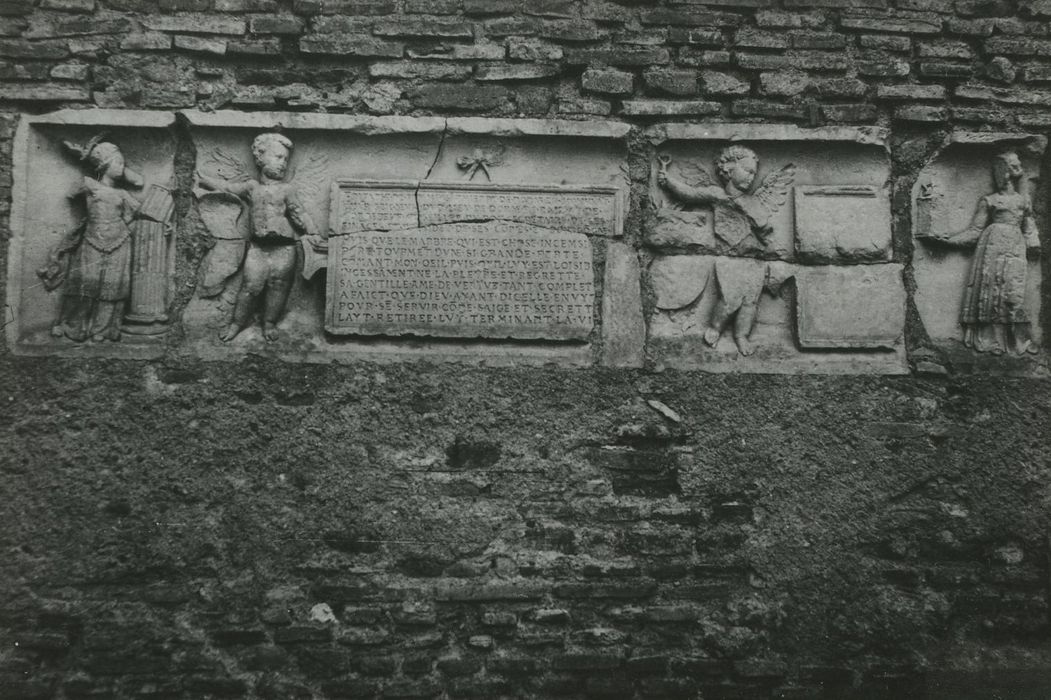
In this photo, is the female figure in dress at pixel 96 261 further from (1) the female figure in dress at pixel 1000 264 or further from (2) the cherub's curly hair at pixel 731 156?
(1) the female figure in dress at pixel 1000 264

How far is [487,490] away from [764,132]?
1.91 metres

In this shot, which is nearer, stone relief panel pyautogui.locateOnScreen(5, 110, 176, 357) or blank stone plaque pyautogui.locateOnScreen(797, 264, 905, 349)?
stone relief panel pyautogui.locateOnScreen(5, 110, 176, 357)

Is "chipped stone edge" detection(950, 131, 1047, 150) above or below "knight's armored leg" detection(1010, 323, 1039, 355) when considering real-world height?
above

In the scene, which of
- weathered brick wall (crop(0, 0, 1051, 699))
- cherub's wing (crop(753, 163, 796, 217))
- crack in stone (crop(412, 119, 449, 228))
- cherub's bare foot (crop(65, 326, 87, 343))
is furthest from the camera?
cherub's wing (crop(753, 163, 796, 217))

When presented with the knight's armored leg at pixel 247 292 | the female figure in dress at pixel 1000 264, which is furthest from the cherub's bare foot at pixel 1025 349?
the knight's armored leg at pixel 247 292

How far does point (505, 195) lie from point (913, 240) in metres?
1.77

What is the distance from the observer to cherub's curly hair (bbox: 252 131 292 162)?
12.0 feet

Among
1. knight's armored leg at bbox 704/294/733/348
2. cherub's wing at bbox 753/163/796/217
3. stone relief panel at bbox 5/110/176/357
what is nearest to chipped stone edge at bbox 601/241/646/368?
knight's armored leg at bbox 704/294/733/348

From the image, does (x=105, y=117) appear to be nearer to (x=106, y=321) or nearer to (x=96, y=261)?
(x=96, y=261)

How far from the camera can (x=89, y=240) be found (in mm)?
3615

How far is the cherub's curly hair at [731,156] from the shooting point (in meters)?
3.73

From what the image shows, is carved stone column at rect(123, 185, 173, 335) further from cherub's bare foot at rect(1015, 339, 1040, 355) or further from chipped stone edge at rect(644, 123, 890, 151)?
cherub's bare foot at rect(1015, 339, 1040, 355)

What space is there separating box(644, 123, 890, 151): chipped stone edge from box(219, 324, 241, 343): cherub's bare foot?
1911mm

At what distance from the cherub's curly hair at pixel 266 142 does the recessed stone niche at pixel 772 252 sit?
1.56 m
